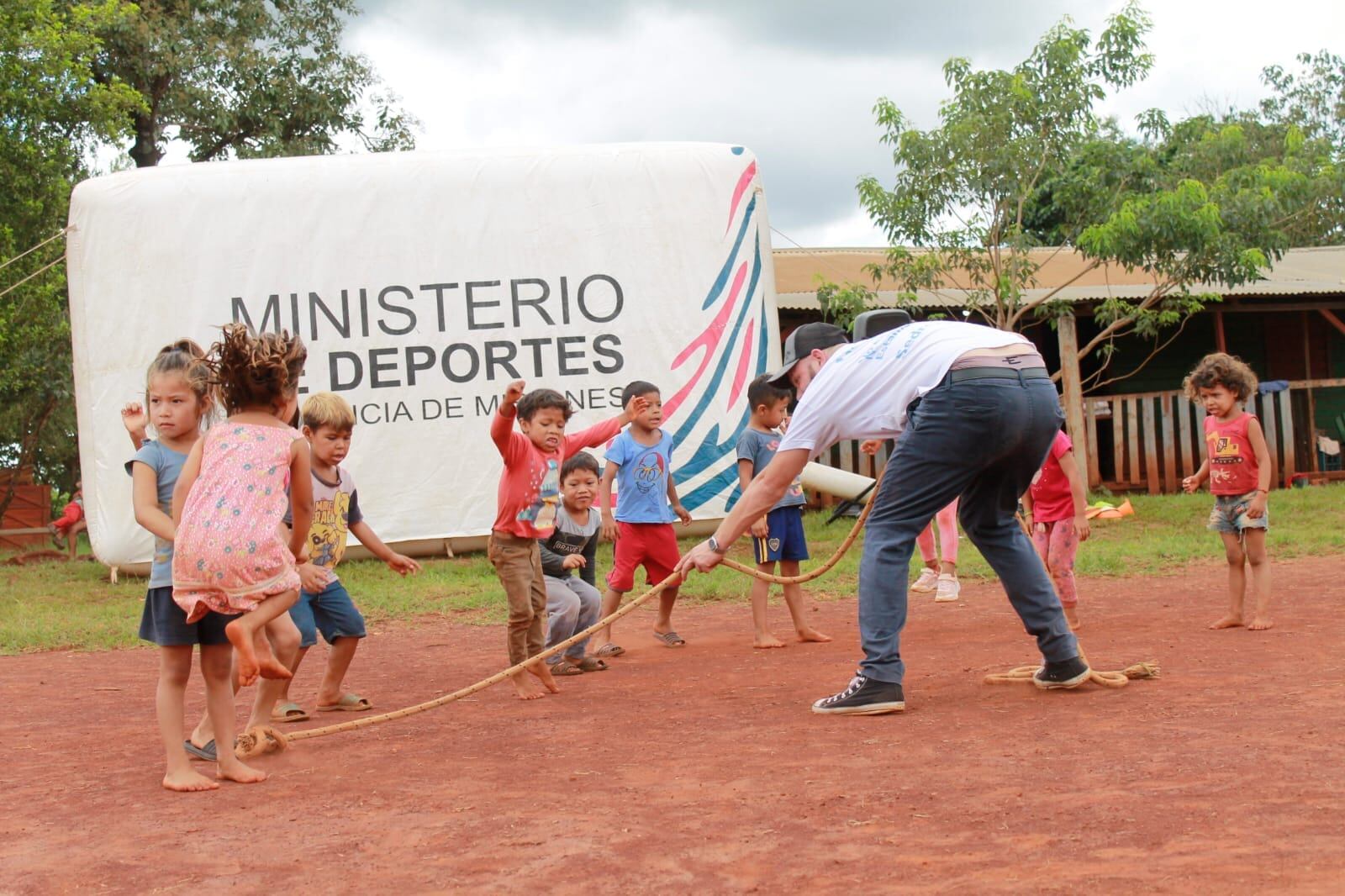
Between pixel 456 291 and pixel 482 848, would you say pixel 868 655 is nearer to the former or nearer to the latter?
pixel 482 848

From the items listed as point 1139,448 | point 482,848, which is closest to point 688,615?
point 482,848

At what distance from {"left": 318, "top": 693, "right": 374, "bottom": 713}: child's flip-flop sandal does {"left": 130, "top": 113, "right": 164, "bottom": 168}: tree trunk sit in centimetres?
1624

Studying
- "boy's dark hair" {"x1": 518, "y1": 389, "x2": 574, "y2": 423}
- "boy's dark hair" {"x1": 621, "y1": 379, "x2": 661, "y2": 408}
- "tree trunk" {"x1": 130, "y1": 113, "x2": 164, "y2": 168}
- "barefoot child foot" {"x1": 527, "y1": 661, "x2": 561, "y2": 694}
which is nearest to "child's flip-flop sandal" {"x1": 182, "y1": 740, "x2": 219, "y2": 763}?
"barefoot child foot" {"x1": 527, "y1": 661, "x2": 561, "y2": 694}

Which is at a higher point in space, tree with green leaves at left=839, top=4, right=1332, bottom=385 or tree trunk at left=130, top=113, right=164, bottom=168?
tree trunk at left=130, top=113, right=164, bottom=168

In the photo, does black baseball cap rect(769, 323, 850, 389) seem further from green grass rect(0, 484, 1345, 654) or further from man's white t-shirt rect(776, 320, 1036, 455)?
green grass rect(0, 484, 1345, 654)

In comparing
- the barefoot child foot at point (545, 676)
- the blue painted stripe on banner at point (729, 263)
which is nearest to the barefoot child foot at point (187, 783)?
the barefoot child foot at point (545, 676)

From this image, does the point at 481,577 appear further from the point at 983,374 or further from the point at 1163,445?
the point at 1163,445

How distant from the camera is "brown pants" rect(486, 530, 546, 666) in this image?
244 inches

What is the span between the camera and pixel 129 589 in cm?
1234

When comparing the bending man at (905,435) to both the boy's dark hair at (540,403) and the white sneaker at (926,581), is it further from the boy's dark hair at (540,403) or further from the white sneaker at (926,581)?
the white sneaker at (926,581)

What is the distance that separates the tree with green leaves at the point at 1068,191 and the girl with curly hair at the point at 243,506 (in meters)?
10.1

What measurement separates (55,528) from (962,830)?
1737 centimetres

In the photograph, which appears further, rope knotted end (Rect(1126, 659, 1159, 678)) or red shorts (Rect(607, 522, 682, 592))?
red shorts (Rect(607, 522, 682, 592))

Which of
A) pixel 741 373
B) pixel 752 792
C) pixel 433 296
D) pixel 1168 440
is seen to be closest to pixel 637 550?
pixel 752 792
